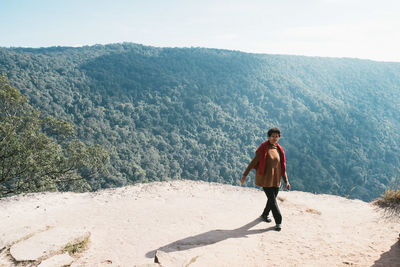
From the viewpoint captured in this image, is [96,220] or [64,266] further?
[96,220]

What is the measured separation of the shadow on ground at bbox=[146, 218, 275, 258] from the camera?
13.1 feet

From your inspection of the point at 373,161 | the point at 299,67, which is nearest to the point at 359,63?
the point at 299,67

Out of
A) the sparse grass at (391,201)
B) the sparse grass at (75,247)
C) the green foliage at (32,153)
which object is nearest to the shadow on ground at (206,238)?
the sparse grass at (75,247)

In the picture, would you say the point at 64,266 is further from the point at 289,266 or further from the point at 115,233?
the point at 289,266

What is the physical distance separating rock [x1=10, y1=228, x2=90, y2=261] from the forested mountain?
32.9 meters

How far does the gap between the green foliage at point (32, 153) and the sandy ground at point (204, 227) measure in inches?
198

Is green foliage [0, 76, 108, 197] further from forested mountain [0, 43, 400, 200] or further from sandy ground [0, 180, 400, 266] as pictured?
forested mountain [0, 43, 400, 200]

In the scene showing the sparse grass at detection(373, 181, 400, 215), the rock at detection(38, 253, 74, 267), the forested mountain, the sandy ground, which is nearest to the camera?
the rock at detection(38, 253, 74, 267)

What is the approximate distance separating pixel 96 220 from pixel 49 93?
2506 inches

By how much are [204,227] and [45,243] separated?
2783 millimetres

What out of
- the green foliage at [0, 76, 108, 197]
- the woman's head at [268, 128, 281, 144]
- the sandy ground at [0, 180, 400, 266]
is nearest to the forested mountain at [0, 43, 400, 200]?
the green foliage at [0, 76, 108, 197]

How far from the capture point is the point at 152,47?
387 feet

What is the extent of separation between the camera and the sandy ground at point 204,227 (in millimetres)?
3633

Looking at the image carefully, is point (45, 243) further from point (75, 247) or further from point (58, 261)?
point (58, 261)
